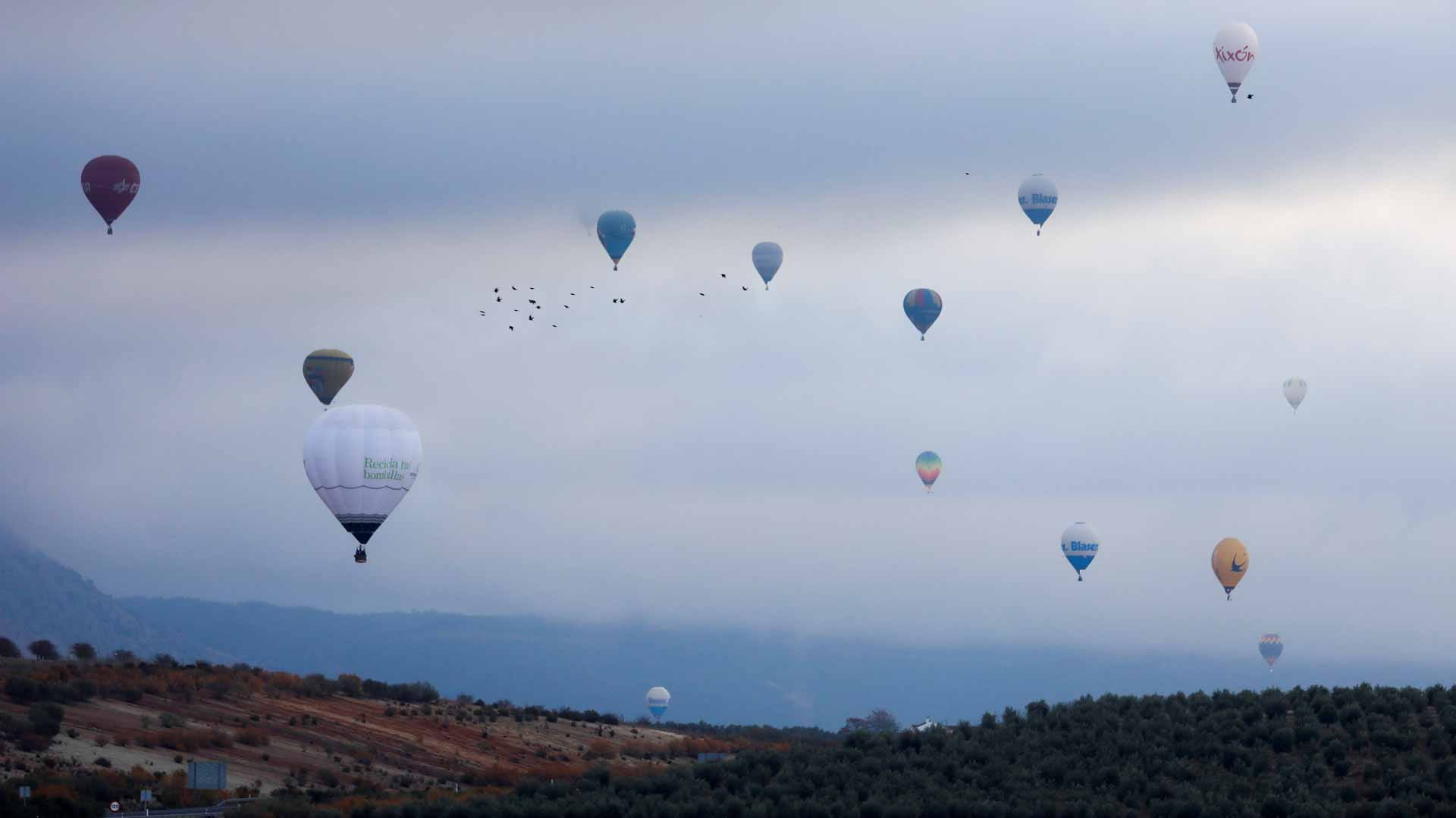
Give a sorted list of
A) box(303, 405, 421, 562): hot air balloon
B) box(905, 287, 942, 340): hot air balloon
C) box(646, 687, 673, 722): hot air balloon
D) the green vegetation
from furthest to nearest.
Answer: box(646, 687, 673, 722): hot air balloon, box(905, 287, 942, 340): hot air balloon, box(303, 405, 421, 562): hot air balloon, the green vegetation

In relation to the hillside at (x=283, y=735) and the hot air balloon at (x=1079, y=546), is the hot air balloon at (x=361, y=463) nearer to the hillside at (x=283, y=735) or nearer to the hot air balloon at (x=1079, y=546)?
the hillside at (x=283, y=735)

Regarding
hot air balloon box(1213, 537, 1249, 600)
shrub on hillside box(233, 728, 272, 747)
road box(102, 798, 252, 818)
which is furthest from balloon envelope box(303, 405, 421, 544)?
hot air balloon box(1213, 537, 1249, 600)

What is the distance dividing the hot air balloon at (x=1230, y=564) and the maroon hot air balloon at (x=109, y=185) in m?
77.5

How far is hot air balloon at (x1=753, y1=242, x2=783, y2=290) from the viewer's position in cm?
11406

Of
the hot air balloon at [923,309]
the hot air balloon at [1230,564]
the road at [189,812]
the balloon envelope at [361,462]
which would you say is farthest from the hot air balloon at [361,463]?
the hot air balloon at [1230,564]

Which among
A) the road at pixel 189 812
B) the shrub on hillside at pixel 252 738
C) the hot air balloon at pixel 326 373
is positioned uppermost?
the hot air balloon at pixel 326 373

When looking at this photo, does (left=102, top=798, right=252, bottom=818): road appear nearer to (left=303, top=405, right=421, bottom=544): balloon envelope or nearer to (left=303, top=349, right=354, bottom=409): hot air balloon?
(left=303, top=405, right=421, bottom=544): balloon envelope

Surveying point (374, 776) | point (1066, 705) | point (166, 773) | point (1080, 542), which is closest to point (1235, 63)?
point (1080, 542)

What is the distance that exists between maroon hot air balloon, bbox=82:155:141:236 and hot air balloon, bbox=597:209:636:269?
2447 cm

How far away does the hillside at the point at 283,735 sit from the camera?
2596 inches

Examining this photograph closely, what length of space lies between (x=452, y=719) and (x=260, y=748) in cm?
1639

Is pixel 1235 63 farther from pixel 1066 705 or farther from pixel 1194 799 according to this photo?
pixel 1194 799

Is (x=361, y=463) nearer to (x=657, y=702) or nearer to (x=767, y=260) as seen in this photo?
(x=767, y=260)

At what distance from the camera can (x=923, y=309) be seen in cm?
11606
